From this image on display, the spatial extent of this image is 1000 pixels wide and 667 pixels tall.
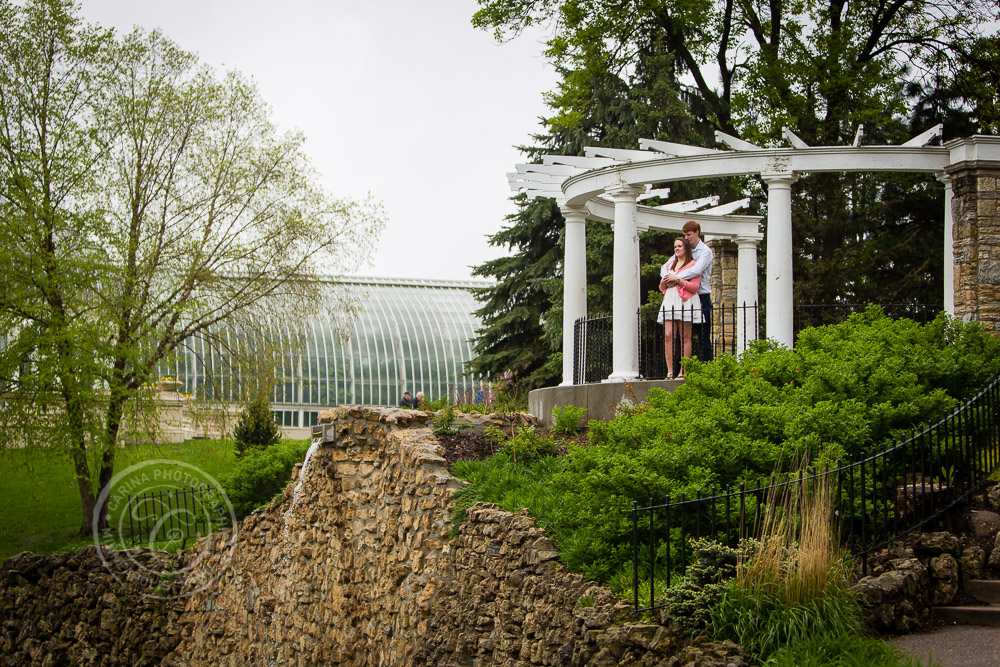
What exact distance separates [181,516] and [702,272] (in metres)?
11.2

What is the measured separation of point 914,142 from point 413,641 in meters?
8.82

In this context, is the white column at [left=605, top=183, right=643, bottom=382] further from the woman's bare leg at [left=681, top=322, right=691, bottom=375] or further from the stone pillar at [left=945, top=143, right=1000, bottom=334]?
the stone pillar at [left=945, top=143, right=1000, bottom=334]

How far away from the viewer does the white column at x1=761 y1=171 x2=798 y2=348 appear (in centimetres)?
1224

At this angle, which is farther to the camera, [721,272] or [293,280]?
[293,280]

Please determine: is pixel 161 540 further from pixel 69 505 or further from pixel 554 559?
pixel 554 559

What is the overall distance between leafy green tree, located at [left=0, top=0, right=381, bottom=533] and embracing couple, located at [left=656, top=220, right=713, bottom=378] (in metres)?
11.1

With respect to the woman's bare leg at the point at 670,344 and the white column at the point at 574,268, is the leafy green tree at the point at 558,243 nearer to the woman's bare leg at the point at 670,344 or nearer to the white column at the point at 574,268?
the white column at the point at 574,268

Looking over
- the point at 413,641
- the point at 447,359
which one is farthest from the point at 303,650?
the point at 447,359

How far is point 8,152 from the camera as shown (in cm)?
1980

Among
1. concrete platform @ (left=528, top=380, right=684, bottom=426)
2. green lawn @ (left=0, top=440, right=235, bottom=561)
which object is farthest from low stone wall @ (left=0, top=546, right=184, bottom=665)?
concrete platform @ (left=528, top=380, right=684, bottom=426)

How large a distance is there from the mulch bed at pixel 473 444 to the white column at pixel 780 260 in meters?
2.75

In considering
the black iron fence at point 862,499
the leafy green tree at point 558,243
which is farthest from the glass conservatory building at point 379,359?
the black iron fence at point 862,499

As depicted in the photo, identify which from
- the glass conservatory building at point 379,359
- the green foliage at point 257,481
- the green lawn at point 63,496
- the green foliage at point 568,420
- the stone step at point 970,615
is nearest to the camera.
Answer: the stone step at point 970,615

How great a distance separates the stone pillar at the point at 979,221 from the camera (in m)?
12.2
